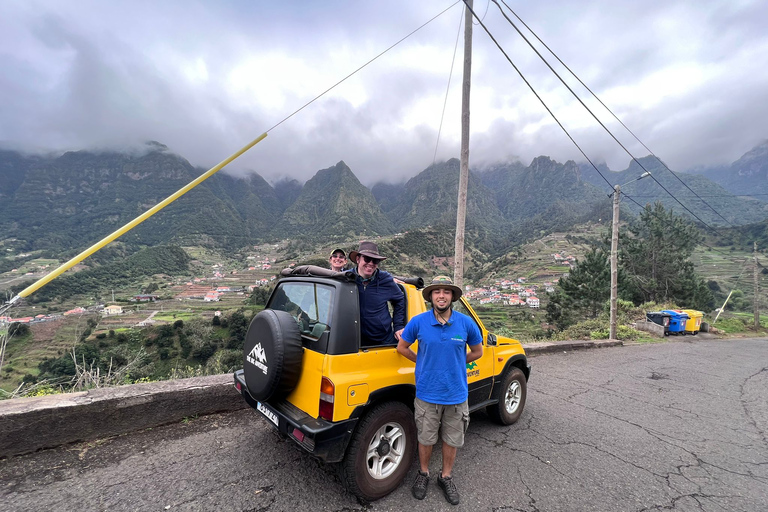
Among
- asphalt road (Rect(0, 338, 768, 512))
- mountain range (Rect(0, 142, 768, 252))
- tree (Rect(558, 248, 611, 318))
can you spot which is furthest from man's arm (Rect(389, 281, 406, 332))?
mountain range (Rect(0, 142, 768, 252))

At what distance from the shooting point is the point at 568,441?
343 cm

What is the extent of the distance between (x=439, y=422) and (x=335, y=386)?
37.1 inches

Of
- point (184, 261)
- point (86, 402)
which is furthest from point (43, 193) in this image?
point (86, 402)

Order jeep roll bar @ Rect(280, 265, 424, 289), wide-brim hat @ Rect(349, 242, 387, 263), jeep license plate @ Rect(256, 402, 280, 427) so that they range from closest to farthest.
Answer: jeep license plate @ Rect(256, 402, 280, 427)
jeep roll bar @ Rect(280, 265, 424, 289)
wide-brim hat @ Rect(349, 242, 387, 263)

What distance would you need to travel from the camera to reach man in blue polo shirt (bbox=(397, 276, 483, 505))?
2.38m

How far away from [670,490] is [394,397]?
257cm

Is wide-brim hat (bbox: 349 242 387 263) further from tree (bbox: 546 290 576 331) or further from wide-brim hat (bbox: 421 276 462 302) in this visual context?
tree (bbox: 546 290 576 331)

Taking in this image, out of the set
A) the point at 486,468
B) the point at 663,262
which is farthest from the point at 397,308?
the point at 663,262

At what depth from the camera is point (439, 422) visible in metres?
2.45

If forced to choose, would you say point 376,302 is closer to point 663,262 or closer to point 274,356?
point 274,356

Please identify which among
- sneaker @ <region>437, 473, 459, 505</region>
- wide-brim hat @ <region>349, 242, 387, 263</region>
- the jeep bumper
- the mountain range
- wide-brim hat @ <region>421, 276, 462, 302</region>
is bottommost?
sneaker @ <region>437, 473, 459, 505</region>

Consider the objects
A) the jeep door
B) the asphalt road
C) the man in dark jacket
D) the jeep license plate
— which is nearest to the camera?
the asphalt road

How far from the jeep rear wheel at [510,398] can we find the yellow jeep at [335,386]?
1.45m

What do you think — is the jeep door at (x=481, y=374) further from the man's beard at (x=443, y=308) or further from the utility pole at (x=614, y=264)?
the utility pole at (x=614, y=264)
